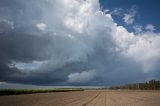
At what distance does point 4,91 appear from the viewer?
51.9m

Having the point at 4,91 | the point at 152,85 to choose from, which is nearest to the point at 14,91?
the point at 4,91

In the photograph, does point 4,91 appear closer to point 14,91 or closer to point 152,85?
point 14,91

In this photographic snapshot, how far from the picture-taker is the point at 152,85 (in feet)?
614

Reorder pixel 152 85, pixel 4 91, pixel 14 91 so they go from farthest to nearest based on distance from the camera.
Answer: pixel 152 85 < pixel 14 91 < pixel 4 91

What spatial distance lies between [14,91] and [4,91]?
192 inches

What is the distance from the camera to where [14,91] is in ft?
186

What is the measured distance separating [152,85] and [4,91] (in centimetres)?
15971

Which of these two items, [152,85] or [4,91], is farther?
[152,85]

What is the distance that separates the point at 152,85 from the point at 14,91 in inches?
6107

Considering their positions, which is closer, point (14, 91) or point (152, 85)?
point (14, 91)

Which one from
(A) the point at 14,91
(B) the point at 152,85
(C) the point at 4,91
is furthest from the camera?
(B) the point at 152,85
